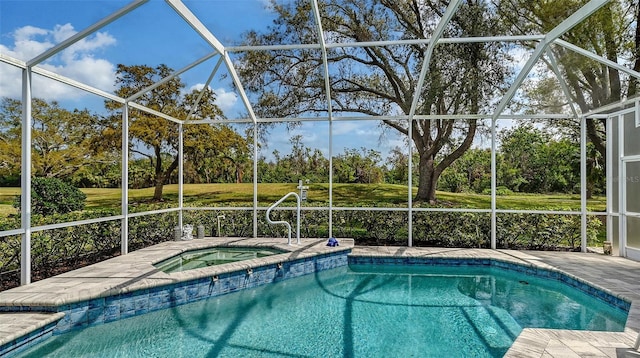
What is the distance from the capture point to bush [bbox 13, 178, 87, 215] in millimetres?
5922

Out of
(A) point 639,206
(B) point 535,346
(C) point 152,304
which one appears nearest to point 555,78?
(A) point 639,206

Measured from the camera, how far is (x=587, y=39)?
5.91 metres

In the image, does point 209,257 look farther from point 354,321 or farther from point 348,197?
point 348,197

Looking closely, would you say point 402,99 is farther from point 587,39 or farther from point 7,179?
point 7,179

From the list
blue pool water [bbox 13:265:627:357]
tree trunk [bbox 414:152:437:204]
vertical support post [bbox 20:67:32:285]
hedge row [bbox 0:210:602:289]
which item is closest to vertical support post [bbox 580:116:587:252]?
hedge row [bbox 0:210:602:289]

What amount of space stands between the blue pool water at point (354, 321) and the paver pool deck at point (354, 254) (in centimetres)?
35

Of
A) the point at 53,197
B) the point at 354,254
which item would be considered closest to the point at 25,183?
the point at 53,197

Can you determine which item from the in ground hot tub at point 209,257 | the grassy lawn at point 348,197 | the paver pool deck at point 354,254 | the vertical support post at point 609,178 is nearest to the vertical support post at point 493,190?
the paver pool deck at point 354,254

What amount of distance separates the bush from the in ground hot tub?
194 centimetres

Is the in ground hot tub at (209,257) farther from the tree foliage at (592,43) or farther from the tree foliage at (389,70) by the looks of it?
the tree foliage at (592,43)

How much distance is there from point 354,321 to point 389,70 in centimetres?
726

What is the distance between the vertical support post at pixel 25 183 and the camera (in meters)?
4.88

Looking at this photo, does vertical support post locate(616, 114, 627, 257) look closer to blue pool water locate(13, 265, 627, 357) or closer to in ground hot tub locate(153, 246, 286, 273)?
blue pool water locate(13, 265, 627, 357)

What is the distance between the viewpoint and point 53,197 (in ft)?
20.6
